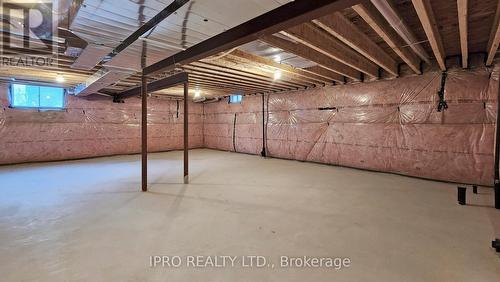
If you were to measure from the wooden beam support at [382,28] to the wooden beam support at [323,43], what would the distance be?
0.62m

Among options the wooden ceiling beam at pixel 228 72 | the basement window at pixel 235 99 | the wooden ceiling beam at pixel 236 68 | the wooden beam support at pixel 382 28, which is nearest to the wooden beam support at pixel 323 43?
the wooden beam support at pixel 382 28

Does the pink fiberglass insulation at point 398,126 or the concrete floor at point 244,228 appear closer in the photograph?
the concrete floor at point 244,228

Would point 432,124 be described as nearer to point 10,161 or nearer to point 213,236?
point 213,236

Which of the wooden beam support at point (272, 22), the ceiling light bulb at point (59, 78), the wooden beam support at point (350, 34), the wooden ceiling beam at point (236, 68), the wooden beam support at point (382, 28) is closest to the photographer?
the wooden beam support at point (272, 22)

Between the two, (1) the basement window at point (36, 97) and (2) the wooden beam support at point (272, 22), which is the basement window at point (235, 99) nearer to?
(1) the basement window at point (36, 97)

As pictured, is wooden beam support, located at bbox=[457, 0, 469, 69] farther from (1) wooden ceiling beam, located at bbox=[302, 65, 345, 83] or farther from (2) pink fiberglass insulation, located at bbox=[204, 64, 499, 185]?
(1) wooden ceiling beam, located at bbox=[302, 65, 345, 83]

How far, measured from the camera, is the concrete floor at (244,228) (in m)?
1.71

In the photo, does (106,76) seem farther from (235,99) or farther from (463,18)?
(235,99)

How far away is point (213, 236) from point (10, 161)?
6.66 meters

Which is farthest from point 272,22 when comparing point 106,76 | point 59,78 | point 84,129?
point 84,129

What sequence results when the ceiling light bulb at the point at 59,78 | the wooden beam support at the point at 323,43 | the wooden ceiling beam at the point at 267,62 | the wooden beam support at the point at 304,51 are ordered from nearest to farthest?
the wooden beam support at the point at 323,43
the wooden beam support at the point at 304,51
the wooden ceiling beam at the point at 267,62
the ceiling light bulb at the point at 59,78

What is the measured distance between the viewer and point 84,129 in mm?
6973

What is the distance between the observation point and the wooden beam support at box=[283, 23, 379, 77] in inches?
102

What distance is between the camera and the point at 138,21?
171 centimetres
